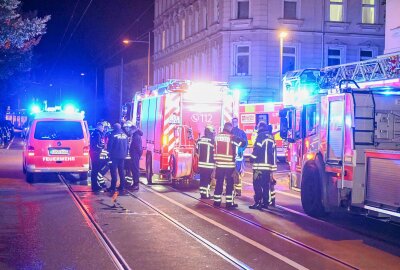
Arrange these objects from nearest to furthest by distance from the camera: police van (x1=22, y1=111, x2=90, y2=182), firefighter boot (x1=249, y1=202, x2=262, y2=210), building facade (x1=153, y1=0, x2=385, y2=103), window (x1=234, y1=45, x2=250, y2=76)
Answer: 1. firefighter boot (x1=249, y1=202, x2=262, y2=210)
2. police van (x1=22, y1=111, x2=90, y2=182)
3. building facade (x1=153, y1=0, x2=385, y2=103)
4. window (x1=234, y1=45, x2=250, y2=76)

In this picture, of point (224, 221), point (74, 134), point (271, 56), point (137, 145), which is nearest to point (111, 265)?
point (224, 221)

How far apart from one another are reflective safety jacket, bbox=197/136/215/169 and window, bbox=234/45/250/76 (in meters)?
27.0

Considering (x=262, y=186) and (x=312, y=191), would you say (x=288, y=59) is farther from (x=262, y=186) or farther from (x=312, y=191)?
(x=312, y=191)

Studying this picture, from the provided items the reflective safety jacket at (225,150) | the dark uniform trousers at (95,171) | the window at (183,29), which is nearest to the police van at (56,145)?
the dark uniform trousers at (95,171)

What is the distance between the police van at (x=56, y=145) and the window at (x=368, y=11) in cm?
2933

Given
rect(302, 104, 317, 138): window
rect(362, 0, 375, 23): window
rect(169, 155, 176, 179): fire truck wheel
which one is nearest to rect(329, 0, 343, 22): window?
rect(362, 0, 375, 23): window

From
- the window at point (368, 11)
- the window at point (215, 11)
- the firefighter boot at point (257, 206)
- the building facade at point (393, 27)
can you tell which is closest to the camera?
the firefighter boot at point (257, 206)

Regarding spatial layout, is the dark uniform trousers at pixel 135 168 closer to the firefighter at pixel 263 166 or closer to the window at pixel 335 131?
the firefighter at pixel 263 166

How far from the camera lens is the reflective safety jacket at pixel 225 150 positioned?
13.1 metres

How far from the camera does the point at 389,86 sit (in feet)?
Result: 35.7

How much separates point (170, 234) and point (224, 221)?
5.37 ft

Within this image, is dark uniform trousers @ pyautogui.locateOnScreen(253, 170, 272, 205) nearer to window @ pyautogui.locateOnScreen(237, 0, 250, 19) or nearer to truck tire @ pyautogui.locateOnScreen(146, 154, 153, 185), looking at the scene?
truck tire @ pyautogui.locateOnScreen(146, 154, 153, 185)

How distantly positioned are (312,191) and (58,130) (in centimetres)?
799

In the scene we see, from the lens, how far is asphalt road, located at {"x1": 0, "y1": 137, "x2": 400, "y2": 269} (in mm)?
7890
